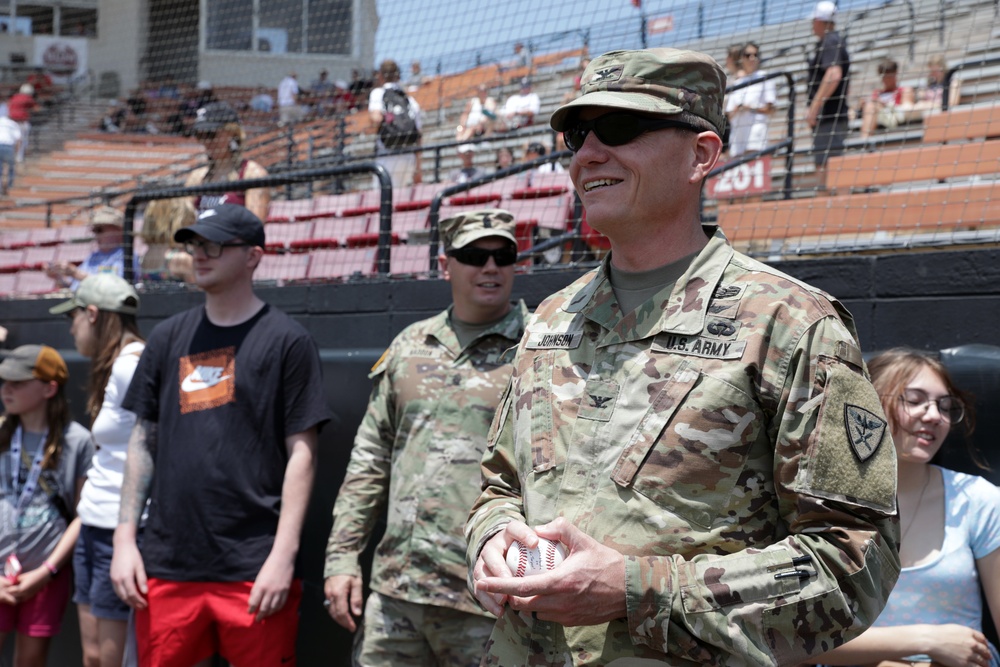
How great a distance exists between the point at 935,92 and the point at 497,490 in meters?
6.11

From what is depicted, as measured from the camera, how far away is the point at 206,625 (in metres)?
3.44

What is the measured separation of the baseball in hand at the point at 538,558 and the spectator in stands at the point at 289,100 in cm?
1193

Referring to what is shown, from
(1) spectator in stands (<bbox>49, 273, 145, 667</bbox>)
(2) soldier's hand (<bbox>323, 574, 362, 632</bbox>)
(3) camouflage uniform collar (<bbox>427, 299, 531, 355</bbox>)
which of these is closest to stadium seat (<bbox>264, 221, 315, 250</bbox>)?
(1) spectator in stands (<bbox>49, 273, 145, 667</bbox>)

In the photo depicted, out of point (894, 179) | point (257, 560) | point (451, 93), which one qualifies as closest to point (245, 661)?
point (257, 560)

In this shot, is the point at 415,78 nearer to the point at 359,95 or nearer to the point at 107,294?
the point at 359,95

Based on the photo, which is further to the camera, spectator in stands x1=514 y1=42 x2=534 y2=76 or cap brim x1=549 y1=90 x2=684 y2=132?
spectator in stands x1=514 y1=42 x2=534 y2=76

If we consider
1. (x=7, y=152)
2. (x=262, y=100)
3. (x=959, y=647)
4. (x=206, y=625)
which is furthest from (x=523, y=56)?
(x=7, y=152)

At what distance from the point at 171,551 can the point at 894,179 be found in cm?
401

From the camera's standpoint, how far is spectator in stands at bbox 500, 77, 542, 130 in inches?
361

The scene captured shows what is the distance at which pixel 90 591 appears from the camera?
13.1ft

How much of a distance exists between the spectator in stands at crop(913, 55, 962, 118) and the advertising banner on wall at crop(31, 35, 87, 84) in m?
25.5

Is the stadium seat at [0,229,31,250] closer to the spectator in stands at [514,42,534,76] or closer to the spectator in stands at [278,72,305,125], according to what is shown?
the spectator in stands at [278,72,305,125]

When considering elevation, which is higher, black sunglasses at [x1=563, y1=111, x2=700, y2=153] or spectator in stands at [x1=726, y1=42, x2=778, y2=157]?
spectator in stands at [x1=726, y1=42, x2=778, y2=157]

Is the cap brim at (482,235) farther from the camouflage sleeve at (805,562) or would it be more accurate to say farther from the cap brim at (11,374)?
the cap brim at (11,374)
